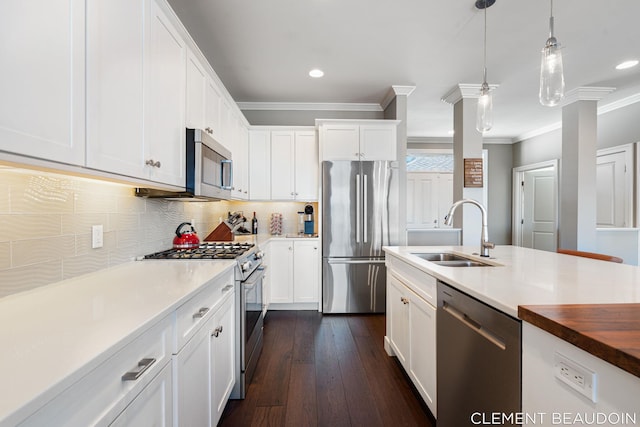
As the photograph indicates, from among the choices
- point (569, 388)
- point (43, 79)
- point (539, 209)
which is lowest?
point (569, 388)

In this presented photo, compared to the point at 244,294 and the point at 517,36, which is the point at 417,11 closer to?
the point at 517,36

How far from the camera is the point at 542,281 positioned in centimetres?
121

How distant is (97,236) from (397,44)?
9.19ft

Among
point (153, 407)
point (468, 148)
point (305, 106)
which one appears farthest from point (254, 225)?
point (153, 407)

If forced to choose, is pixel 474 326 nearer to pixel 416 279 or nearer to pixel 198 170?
pixel 416 279

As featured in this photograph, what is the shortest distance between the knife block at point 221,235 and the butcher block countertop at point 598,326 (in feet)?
8.43

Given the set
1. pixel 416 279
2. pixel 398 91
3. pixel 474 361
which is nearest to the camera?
pixel 474 361

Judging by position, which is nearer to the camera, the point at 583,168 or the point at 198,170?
the point at 198,170

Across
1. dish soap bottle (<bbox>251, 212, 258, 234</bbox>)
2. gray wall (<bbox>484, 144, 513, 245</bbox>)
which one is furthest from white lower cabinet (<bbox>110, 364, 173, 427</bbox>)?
gray wall (<bbox>484, 144, 513, 245</bbox>)

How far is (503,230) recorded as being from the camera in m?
6.25

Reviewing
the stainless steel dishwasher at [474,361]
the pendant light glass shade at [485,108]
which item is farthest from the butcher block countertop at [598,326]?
the pendant light glass shade at [485,108]

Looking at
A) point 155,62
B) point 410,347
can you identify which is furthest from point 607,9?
point 155,62

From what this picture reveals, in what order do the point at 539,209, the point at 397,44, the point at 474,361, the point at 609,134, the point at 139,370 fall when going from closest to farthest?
1. the point at 139,370
2. the point at 474,361
3. the point at 397,44
4. the point at 609,134
5. the point at 539,209

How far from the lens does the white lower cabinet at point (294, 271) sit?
3510 mm
